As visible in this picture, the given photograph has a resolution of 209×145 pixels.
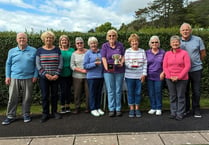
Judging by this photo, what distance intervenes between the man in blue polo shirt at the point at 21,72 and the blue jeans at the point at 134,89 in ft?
6.92

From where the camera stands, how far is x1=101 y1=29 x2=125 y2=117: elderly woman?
197 inches

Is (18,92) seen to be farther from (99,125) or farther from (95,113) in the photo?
(99,125)

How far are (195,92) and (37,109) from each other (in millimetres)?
4085

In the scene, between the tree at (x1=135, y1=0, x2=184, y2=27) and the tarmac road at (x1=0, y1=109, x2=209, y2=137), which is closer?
the tarmac road at (x1=0, y1=109, x2=209, y2=137)

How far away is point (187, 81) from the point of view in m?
4.93

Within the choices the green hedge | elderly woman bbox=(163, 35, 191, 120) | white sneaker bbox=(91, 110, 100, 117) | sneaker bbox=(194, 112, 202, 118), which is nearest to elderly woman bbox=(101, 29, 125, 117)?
white sneaker bbox=(91, 110, 100, 117)

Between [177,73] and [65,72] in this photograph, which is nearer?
[177,73]

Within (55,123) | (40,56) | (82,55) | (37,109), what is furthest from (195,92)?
(37,109)

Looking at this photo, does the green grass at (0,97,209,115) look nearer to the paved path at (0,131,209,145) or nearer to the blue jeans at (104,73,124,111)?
the blue jeans at (104,73,124,111)

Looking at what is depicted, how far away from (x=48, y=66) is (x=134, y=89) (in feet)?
6.61

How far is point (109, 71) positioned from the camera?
16.6ft

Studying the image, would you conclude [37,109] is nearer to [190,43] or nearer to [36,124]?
[36,124]

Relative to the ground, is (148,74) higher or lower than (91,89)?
higher

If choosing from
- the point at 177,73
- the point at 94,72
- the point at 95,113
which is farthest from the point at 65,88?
the point at 177,73
